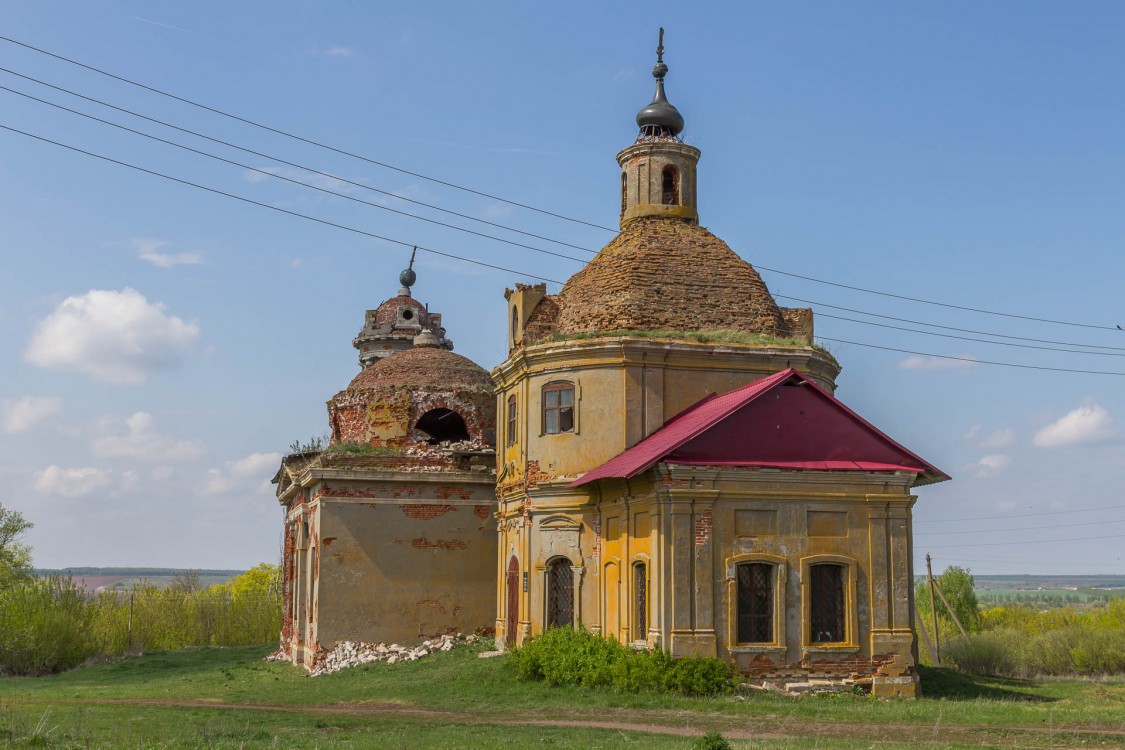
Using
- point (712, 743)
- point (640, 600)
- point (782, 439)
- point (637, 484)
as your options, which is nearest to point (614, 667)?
point (640, 600)

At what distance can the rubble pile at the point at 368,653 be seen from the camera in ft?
96.9

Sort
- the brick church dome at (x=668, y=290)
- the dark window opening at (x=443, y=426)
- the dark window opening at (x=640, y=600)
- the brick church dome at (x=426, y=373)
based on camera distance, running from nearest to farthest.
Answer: the dark window opening at (x=640, y=600) < the brick church dome at (x=668, y=290) < the brick church dome at (x=426, y=373) < the dark window opening at (x=443, y=426)

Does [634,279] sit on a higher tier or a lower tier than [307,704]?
higher

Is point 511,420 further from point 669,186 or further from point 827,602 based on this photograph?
point 827,602

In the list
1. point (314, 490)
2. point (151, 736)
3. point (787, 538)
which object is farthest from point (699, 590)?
point (314, 490)

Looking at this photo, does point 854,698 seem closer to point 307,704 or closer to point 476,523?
point 307,704

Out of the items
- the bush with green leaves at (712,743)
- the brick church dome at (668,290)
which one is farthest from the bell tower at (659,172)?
the bush with green leaves at (712,743)

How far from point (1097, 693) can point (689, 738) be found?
11117 millimetres

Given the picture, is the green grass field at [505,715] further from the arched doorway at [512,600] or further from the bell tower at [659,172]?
the bell tower at [659,172]

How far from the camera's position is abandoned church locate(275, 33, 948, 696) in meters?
21.7

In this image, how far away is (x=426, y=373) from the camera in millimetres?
34000

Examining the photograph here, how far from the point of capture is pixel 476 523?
3102 centimetres

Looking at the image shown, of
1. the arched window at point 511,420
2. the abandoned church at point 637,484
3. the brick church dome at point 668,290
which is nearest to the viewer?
the abandoned church at point 637,484

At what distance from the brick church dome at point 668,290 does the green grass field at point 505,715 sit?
8.05m
